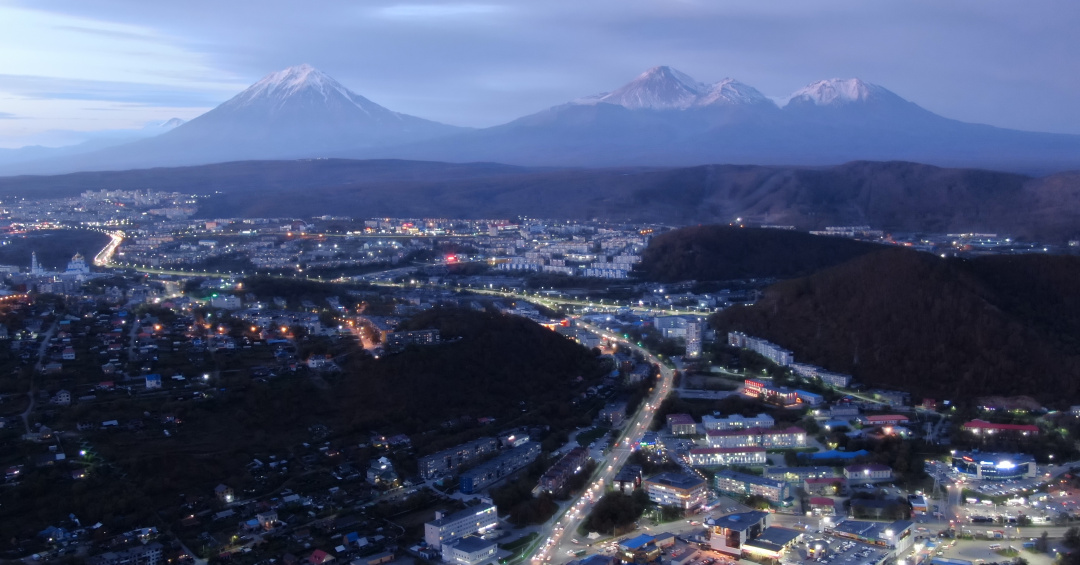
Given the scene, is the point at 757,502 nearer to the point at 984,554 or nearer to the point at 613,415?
the point at 984,554

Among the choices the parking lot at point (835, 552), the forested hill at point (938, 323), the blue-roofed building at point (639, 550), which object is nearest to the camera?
the parking lot at point (835, 552)

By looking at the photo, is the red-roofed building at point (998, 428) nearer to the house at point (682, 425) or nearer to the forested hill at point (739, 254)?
the house at point (682, 425)

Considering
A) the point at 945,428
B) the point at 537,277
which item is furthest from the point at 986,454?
the point at 537,277

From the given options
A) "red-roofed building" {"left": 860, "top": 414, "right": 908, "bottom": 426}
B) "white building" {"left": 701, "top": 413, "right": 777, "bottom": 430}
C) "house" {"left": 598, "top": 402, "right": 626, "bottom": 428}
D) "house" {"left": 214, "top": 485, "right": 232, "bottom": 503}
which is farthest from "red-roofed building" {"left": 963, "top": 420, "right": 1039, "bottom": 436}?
"house" {"left": 214, "top": 485, "right": 232, "bottom": 503}

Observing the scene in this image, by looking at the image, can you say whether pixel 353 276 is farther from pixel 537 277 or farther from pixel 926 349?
pixel 926 349

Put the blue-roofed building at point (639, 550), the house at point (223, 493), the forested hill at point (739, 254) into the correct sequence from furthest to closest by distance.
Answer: the forested hill at point (739, 254) → the house at point (223, 493) → the blue-roofed building at point (639, 550)

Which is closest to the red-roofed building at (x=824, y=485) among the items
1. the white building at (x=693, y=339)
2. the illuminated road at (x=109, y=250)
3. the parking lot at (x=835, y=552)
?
the parking lot at (x=835, y=552)

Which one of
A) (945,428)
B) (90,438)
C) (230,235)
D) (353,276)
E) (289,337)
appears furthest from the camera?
(230,235)

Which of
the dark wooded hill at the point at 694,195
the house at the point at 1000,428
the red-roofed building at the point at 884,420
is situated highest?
the dark wooded hill at the point at 694,195
